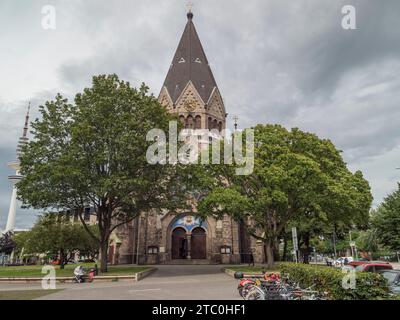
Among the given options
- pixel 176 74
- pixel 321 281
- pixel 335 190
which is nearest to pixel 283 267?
pixel 321 281

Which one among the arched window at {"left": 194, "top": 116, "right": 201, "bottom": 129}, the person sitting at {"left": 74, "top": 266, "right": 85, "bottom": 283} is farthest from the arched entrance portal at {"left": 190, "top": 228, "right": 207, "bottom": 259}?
the person sitting at {"left": 74, "top": 266, "right": 85, "bottom": 283}

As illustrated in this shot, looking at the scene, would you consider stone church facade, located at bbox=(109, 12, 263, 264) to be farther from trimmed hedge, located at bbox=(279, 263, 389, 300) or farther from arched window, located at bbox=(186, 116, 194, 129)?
trimmed hedge, located at bbox=(279, 263, 389, 300)

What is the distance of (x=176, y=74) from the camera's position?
4847cm

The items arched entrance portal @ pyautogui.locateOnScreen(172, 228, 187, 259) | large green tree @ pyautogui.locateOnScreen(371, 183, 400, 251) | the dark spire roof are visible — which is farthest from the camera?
the dark spire roof

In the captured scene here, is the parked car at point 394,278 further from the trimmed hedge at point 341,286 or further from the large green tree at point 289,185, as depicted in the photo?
the large green tree at point 289,185

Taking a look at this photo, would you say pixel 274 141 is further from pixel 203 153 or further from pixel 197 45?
pixel 197 45

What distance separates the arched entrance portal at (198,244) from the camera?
38875 millimetres

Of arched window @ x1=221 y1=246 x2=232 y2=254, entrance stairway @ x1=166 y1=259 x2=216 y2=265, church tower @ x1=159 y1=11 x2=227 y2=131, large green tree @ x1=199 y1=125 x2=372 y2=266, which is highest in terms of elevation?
church tower @ x1=159 y1=11 x2=227 y2=131

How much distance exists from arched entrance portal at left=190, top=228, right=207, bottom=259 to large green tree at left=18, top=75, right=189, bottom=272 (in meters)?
18.0

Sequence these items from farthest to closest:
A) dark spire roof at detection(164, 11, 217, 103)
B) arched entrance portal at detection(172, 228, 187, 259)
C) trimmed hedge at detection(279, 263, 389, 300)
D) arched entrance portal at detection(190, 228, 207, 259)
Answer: dark spire roof at detection(164, 11, 217, 103) → arched entrance portal at detection(172, 228, 187, 259) → arched entrance portal at detection(190, 228, 207, 259) → trimmed hedge at detection(279, 263, 389, 300)

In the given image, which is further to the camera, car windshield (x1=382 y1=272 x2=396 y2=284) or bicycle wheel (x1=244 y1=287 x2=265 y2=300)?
car windshield (x1=382 y1=272 x2=396 y2=284)

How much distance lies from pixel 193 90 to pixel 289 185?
28637 mm

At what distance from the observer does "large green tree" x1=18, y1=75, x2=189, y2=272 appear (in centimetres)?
1969

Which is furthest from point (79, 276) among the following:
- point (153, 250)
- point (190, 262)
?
point (190, 262)
